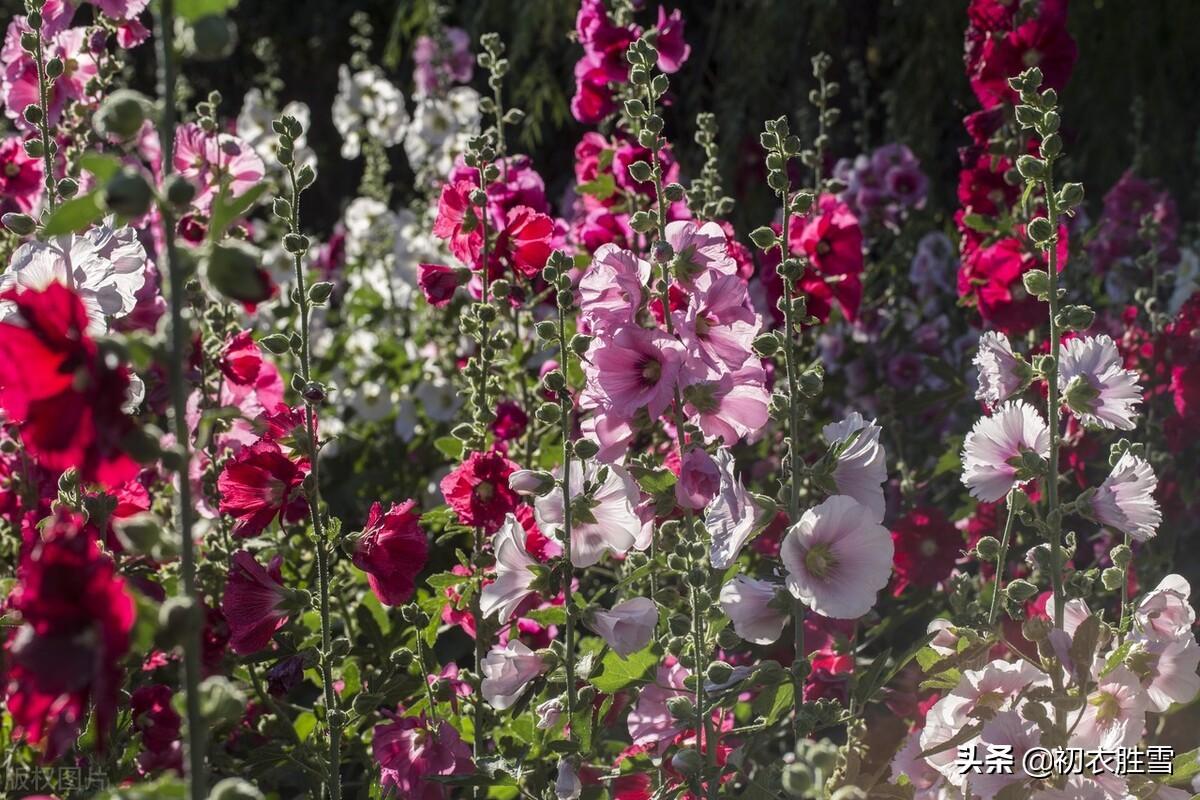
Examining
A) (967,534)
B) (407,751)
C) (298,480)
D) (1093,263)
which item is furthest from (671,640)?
(1093,263)

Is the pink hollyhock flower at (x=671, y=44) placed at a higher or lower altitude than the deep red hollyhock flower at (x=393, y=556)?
higher

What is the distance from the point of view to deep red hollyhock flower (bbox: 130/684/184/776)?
5.46ft

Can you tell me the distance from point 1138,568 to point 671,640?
4.44 feet

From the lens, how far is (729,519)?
129 centimetres

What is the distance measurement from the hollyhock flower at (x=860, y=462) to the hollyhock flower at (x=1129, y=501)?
223mm

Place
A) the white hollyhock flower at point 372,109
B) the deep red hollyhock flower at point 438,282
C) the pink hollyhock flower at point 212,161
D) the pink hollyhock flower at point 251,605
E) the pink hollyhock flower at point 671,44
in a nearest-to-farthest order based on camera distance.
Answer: the pink hollyhock flower at point 251,605, the deep red hollyhock flower at point 438,282, the pink hollyhock flower at point 212,161, the pink hollyhock flower at point 671,44, the white hollyhock flower at point 372,109

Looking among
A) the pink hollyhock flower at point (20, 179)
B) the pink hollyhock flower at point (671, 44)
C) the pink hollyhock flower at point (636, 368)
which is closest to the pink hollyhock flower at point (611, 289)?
the pink hollyhock flower at point (636, 368)

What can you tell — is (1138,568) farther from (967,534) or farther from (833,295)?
(833,295)

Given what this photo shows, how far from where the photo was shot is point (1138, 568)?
7.93 feet

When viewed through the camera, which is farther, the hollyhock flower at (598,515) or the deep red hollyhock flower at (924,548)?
the deep red hollyhock flower at (924,548)

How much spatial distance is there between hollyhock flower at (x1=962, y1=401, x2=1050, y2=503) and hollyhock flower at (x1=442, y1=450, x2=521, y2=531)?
48 centimetres

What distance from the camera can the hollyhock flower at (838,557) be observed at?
49.3 inches

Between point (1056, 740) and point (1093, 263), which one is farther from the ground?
point (1093, 263)

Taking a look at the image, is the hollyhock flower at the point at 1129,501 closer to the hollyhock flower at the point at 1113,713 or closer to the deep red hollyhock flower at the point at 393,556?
the hollyhock flower at the point at 1113,713
